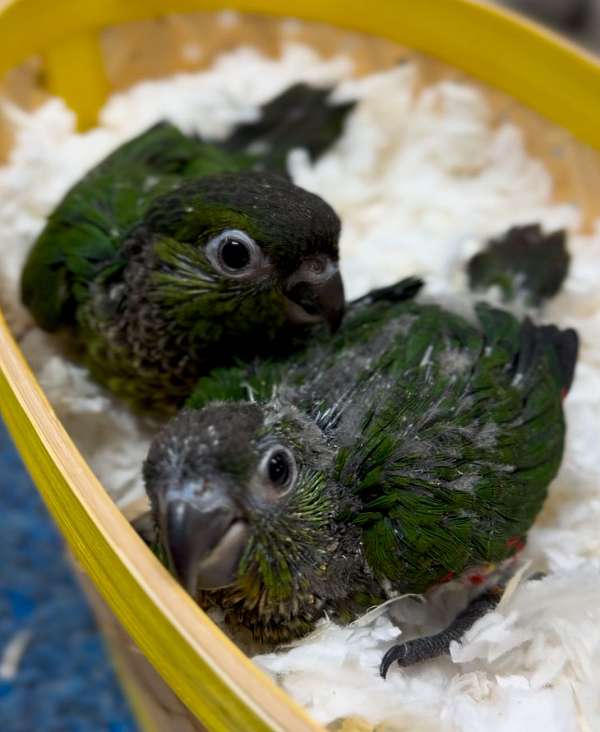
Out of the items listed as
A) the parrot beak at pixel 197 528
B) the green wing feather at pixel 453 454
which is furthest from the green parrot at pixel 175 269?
the parrot beak at pixel 197 528

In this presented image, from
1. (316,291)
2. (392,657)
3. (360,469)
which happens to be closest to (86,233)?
(316,291)

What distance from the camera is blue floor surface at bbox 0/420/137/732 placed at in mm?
1027

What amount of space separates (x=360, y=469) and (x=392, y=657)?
0.16 m

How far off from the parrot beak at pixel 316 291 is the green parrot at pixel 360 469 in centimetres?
3

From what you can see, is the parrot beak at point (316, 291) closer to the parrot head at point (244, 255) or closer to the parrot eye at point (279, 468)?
the parrot head at point (244, 255)

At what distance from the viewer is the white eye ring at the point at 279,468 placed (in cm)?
56

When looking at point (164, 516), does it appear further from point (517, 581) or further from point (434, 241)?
point (434, 241)

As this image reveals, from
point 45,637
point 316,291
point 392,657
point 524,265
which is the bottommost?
point 45,637

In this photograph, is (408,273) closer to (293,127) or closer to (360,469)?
(293,127)

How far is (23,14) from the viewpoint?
3.44 ft

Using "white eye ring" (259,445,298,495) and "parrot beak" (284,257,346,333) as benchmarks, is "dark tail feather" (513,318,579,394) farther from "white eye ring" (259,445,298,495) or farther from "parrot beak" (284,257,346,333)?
"white eye ring" (259,445,298,495)

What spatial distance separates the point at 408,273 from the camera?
1085mm

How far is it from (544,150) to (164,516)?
0.93 meters

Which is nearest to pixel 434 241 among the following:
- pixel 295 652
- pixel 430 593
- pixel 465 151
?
pixel 465 151
